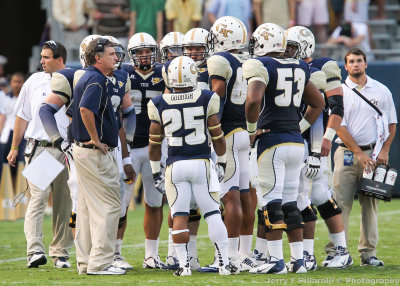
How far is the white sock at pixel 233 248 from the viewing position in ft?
25.8

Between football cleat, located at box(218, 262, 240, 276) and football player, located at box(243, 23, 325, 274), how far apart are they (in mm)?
150

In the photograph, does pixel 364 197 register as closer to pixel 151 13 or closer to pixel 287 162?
pixel 287 162

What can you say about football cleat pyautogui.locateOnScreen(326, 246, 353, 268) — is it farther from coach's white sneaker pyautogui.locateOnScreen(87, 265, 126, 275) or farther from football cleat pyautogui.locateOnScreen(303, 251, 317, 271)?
coach's white sneaker pyautogui.locateOnScreen(87, 265, 126, 275)

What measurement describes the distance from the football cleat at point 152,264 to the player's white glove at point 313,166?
1.56 metres

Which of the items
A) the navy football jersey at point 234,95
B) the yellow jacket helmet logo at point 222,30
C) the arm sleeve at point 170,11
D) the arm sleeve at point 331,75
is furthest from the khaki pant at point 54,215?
the arm sleeve at point 170,11

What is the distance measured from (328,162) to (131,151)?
1857mm

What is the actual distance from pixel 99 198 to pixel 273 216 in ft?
4.73

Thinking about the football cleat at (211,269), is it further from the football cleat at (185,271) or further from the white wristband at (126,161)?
the white wristband at (126,161)

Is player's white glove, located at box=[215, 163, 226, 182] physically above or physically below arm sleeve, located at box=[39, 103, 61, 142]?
below

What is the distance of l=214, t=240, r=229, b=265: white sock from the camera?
24.5 ft

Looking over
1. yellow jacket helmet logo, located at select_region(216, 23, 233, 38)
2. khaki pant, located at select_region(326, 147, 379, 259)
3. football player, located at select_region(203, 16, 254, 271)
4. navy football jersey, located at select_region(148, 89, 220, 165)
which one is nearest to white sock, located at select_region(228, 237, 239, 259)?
football player, located at select_region(203, 16, 254, 271)

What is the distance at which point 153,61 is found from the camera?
8742 millimetres

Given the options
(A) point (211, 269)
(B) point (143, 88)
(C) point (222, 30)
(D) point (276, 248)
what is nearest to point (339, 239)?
(D) point (276, 248)

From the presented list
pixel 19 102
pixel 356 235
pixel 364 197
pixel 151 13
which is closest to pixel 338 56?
pixel 151 13
